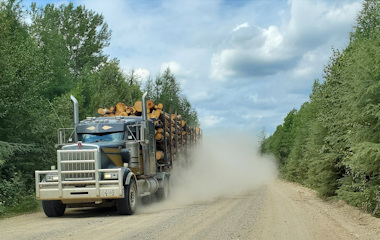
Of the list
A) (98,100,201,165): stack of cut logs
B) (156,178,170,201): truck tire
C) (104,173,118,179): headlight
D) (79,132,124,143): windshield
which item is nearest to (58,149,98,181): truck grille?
(104,173,118,179): headlight

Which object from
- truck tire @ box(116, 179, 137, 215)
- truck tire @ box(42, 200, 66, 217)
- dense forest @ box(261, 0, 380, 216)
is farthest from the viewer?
truck tire @ box(42, 200, 66, 217)

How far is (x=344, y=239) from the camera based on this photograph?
923cm

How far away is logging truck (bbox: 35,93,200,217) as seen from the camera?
43.3ft

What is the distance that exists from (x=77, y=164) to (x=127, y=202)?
1.82 metres

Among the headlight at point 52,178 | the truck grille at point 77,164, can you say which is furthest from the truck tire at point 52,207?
the truck grille at point 77,164

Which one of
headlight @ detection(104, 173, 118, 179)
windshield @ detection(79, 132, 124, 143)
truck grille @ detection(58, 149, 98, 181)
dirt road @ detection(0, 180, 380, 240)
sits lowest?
dirt road @ detection(0, 180, 380, 240)

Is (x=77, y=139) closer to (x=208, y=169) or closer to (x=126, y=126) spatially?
(x=126, y=126)

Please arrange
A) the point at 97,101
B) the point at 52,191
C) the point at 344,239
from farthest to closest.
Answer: the point at 97,101, the point at 52,191, the point at 344,239

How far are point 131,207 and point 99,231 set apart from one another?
12.2ft

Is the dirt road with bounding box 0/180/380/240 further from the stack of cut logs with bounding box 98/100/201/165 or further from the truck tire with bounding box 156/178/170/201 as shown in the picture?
the stack of cut logs with bounding box 98/100/201/165

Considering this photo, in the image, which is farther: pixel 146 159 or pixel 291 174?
pixel 291 174

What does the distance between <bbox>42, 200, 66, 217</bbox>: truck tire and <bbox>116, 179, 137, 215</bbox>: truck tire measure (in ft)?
6.13

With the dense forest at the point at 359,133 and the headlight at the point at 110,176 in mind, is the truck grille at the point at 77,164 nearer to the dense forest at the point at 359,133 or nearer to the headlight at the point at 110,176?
the headlight at the point at 110,176

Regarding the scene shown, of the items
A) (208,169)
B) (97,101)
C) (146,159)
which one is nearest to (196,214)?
(146,159)
